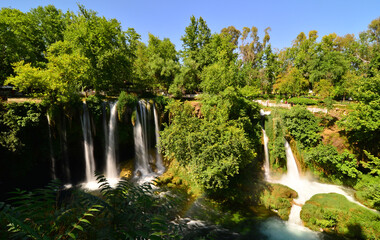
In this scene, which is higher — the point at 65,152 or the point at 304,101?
the point at 304,101

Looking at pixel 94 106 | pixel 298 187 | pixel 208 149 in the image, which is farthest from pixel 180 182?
pixel 94 106

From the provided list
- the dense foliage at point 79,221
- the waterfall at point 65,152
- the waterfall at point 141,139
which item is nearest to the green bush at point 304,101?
the waterfall at point 141,139

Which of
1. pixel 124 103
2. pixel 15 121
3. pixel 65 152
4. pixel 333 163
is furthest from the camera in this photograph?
pixel 124 103

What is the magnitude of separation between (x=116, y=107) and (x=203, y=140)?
455 inches

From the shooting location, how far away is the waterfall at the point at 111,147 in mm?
19438

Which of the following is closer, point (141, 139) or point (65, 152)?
point (65, 152)

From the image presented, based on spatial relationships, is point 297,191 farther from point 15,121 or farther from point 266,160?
point 15,121

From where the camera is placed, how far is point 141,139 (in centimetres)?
2134

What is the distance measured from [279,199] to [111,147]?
18224 mm

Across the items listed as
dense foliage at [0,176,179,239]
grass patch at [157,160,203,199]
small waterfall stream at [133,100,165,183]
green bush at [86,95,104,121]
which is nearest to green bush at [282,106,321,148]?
grass patch at [157,160,203,199]

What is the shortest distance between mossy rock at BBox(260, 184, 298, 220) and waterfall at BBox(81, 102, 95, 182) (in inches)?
697

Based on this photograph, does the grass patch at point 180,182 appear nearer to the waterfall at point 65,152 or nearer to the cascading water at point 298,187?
the cascading water at point 298,187

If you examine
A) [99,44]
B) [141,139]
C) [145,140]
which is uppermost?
[99,44]

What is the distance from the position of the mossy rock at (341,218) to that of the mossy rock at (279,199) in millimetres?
1225
